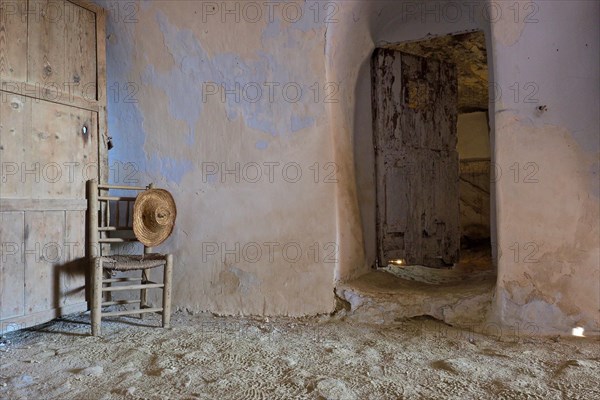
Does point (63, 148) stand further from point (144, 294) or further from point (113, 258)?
point (144, 294)

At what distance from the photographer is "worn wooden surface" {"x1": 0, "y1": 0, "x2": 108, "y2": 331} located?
2.73 meters

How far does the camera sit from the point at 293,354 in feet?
8.20

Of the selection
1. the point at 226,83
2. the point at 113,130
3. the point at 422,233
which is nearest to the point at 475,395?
the point at 422,233

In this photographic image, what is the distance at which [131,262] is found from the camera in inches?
117

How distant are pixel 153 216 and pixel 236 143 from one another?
0.77 m

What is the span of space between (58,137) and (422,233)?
2.79m

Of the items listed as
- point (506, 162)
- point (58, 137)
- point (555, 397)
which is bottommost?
point (555, 397)

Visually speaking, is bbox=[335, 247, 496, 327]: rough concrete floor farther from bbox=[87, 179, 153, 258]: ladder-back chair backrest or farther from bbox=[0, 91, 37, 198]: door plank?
bbox=[0, 91, 37, 198]: door plank

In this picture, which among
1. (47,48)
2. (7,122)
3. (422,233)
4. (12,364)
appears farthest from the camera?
(422,233)

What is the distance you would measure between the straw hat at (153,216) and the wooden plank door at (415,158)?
1.60 m

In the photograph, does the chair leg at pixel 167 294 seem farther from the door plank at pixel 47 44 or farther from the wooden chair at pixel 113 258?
the door plank at pixel 47 44

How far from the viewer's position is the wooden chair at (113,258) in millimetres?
2879

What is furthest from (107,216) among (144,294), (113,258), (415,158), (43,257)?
(415,158)

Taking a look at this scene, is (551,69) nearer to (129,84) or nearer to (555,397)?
(555,397)
